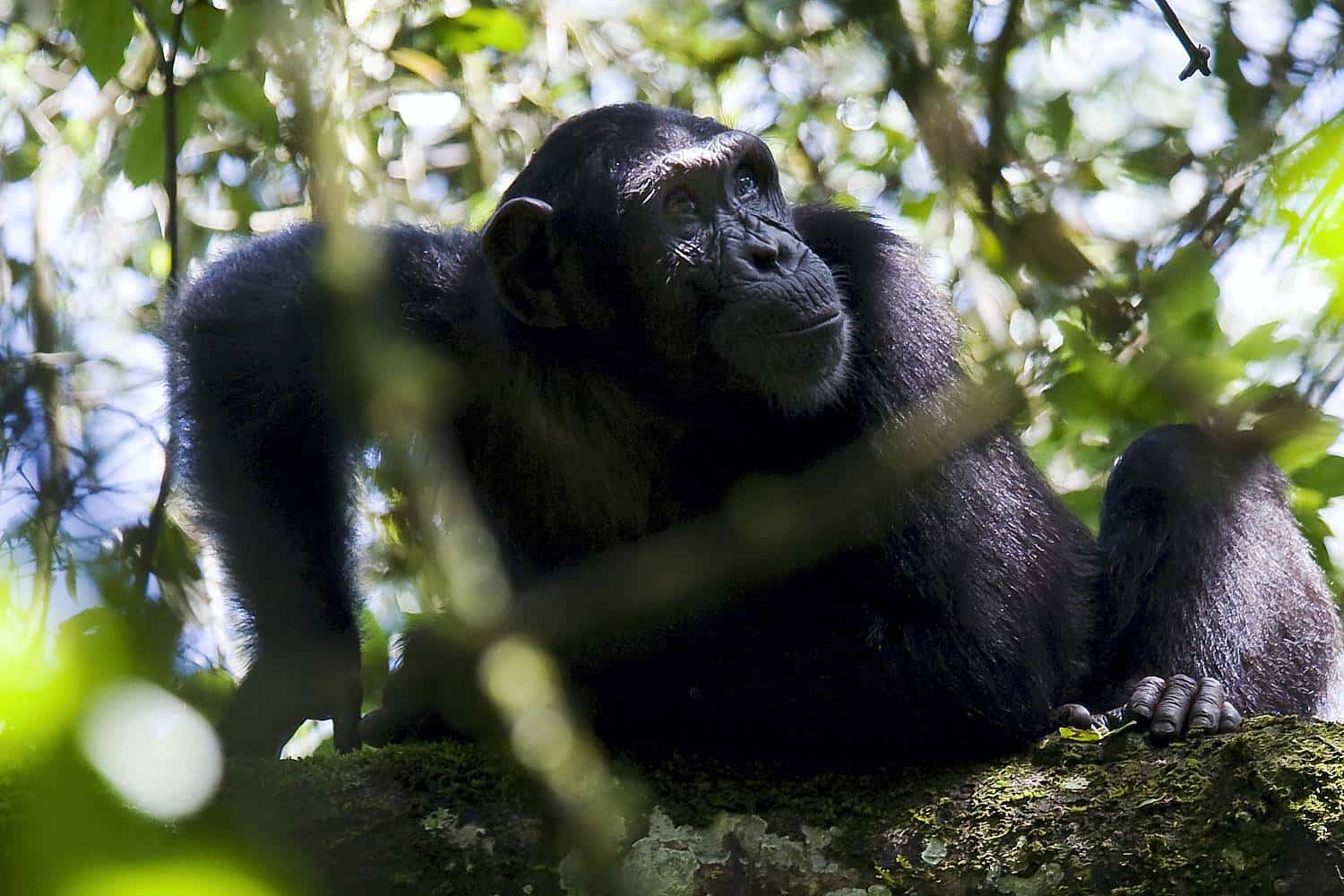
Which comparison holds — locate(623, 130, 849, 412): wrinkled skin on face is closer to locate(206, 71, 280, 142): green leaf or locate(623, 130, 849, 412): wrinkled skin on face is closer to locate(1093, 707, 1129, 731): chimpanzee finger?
locate(1093, 707, 1129, 731): chimpanzee finger

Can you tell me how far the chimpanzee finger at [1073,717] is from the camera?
15.4 ft

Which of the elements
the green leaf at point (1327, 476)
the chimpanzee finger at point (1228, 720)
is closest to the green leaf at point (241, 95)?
the chimpanzee finger at point (1228, 720)

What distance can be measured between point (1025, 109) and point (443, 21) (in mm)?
3426

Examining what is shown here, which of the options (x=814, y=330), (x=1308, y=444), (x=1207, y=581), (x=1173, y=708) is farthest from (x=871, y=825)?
(x=1308, y=444)

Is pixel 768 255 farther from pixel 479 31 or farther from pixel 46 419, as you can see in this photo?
pixel 479 31

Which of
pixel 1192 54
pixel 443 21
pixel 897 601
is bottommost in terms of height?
pixel 897 601

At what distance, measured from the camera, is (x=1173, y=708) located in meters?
4.02

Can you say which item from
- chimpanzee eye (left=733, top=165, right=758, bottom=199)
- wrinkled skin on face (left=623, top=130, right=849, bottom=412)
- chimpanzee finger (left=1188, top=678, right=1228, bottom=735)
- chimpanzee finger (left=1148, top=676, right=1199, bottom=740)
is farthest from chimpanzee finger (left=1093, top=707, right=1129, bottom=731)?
chimpanzee eye (left=733, top=165, right=758, bottom=199)

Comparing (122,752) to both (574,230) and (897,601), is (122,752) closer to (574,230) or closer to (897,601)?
(897,601)

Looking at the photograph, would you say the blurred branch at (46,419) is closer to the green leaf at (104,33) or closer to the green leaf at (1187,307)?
the green leaf at (104,33)

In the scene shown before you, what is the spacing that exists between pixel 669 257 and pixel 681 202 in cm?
27

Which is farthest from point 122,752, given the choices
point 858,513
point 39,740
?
point 858,513

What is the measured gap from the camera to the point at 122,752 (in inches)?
67.9

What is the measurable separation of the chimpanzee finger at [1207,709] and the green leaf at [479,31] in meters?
5.23
